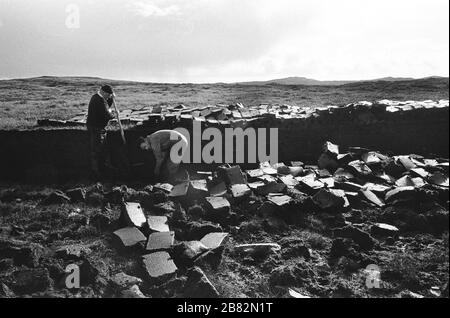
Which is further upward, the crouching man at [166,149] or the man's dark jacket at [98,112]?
the man's dark jacket at [98,112]

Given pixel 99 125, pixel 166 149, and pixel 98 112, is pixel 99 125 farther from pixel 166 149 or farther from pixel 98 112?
pixel 166 149

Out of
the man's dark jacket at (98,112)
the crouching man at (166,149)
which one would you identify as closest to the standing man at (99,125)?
the man's dark jacket at (98,112)

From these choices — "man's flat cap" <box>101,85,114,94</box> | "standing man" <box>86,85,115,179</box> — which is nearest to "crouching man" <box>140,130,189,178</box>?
"standing man" <box>86,85,115,179</box>

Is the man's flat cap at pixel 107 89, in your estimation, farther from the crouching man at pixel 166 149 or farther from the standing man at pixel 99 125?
the crouching man at pixel 166 149

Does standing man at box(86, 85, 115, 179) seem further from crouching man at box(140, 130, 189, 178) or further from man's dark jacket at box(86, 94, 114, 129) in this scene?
crouching man at box(140, 130, 189, 178)

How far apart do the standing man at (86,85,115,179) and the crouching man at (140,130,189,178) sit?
878mm

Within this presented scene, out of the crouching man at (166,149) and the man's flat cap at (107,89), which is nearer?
the crouching man at (166,149)

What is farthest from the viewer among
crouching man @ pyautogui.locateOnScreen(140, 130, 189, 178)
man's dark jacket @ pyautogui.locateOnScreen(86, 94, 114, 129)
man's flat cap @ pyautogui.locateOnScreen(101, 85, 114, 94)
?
man's flat cap @ pyautogui.locateOnScreen(101, 85, 114, 94)

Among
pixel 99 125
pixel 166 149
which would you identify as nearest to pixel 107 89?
pixel 99 125

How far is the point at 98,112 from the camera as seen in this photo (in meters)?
7.18

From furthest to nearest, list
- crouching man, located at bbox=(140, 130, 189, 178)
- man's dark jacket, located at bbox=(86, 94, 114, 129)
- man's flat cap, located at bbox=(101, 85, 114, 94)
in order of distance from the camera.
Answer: man's flat cap, located at bbox=(101, 85, 114, 94), man's dark jacket, located at bbox=(86, 94, 114, 129), crouching man, located at bbox=(140, 130, 189, 178)

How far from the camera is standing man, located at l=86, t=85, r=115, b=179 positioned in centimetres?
716

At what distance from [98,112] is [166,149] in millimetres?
1518

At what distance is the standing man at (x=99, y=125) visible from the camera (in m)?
7.16
